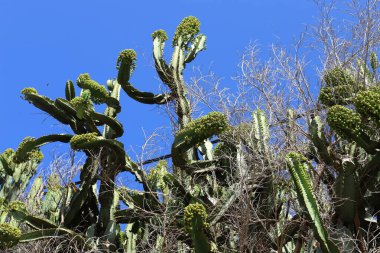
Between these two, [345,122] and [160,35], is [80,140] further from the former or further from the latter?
[345,122]

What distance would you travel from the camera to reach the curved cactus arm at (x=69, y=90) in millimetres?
6914

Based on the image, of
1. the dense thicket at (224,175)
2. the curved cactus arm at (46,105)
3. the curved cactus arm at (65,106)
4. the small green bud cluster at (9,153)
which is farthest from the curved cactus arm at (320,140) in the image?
the small green bud cluster at (9,153)

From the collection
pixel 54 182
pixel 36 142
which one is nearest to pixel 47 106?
pixel 36 142

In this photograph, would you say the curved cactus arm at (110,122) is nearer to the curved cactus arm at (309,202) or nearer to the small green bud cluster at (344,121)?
the curved cactus arm at (309,202)

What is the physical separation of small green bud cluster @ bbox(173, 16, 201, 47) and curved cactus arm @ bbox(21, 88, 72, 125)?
1612mm

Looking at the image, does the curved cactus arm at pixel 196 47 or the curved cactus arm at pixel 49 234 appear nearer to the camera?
the curved cactus arm at pixel 49 234

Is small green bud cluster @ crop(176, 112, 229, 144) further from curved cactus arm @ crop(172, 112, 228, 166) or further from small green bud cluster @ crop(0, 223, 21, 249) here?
small green bud cluster @ crop(0, 223, 21, 249)

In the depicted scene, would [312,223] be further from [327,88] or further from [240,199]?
[327,88]

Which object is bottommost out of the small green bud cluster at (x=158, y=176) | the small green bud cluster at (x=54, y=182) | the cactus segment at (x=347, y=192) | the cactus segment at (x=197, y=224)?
the cactus segment at (x=197, y=224)

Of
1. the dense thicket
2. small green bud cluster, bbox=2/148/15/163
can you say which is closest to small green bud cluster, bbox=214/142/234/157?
the dense thicket

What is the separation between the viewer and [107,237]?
6191 mm

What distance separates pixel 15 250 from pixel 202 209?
2.39 meters

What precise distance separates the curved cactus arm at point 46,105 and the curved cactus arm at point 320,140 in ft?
7.56

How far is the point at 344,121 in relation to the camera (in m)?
4.90
